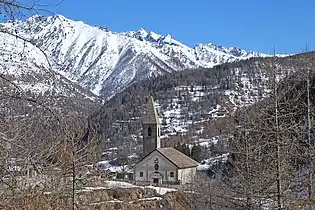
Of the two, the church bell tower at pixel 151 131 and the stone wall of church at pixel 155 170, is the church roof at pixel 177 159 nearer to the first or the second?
the stone wall of church at pixel 155 170

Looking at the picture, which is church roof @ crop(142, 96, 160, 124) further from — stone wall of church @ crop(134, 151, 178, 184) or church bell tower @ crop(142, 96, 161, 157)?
stone wall of church @ crop(134, 151, 178, 184)

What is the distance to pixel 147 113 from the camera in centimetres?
7100

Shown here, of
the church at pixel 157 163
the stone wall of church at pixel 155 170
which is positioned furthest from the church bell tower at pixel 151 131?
the stone wall of church at pixel 155 170

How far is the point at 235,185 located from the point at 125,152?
356 ft

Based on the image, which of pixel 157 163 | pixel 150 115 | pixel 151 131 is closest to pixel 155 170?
pixel 157 163

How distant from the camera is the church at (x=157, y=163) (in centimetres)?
6462

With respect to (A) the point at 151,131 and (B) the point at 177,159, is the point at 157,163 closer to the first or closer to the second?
(B) the point at 177,159

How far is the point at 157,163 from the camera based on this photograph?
218ft

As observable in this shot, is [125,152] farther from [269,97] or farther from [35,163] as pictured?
[35,163]

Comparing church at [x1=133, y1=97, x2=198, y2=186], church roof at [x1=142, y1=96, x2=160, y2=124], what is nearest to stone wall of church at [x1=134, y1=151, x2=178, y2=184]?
church at [x1=133, y1=97, x2=198, y2=186]

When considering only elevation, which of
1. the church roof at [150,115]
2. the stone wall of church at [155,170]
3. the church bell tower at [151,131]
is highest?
the church roof at [150,115]

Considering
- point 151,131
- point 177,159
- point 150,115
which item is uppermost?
point 150,115

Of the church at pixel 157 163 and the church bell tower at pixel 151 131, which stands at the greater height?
the church bell tower at pixel 151 131

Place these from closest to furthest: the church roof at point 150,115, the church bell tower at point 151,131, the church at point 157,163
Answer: the church at point 157,163, the church bell tower at point 151,131, the church roof at point 150,115
